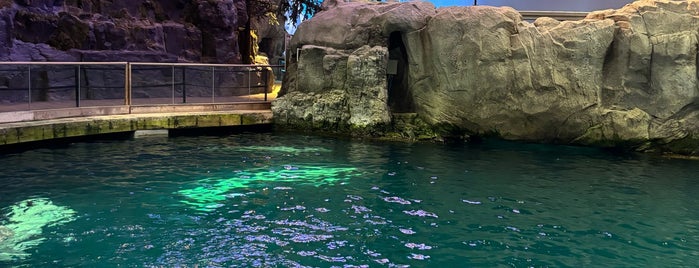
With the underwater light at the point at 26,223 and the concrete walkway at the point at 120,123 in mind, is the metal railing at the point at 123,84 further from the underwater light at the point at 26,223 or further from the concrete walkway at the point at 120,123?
the underwater light at the point at 26,223

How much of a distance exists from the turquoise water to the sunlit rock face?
1.65 m

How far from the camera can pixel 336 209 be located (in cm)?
791

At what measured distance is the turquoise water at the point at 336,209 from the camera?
6.07 meters

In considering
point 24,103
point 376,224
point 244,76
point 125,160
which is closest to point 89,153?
point 125,160

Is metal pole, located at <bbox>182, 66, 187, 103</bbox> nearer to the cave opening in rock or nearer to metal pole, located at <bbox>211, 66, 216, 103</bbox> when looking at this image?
metal pole, located at <bbox>211, 66, 216, 103</bbox>

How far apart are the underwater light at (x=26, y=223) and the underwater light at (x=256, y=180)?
5.28 feet

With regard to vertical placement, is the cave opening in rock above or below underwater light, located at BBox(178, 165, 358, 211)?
above

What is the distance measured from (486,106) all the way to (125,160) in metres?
8.78

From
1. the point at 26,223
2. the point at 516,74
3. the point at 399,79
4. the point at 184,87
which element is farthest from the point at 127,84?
the point at 516,74

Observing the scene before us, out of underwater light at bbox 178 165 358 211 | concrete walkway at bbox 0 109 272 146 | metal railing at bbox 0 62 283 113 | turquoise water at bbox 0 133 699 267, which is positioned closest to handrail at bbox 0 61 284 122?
metal railing at bbox 0 62 283 113

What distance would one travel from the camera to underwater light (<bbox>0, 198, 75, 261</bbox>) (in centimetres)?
594

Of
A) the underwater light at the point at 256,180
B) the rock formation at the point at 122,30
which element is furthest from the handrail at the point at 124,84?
the underwater light at the point at 256,180

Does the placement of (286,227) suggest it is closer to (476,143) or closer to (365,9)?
(476,143)

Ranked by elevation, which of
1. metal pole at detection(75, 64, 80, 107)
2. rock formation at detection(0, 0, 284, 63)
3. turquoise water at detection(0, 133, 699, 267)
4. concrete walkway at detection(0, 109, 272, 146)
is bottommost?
turquoise water at detection(0, 133, 699, 267)
